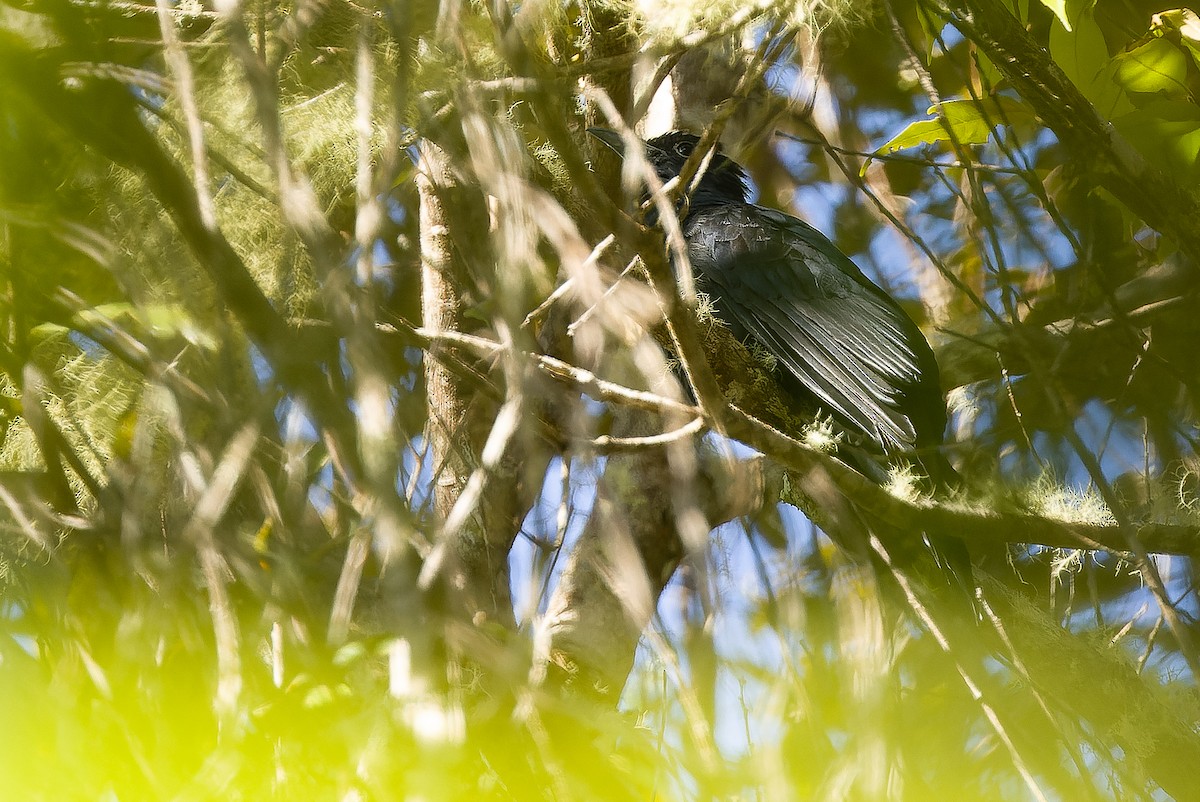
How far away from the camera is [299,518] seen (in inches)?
57.0

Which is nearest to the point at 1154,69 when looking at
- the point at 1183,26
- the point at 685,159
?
the point at 1183,26

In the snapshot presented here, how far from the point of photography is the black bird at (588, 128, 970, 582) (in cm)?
284

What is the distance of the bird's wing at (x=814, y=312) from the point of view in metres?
2.88

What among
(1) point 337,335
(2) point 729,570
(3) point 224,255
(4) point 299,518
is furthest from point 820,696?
(3) point 224,255

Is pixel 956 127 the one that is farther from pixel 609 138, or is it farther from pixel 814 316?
pixel 609 138

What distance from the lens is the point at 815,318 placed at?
10.5ft

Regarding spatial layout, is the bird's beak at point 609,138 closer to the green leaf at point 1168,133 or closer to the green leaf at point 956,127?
the green leaf at point 956,127

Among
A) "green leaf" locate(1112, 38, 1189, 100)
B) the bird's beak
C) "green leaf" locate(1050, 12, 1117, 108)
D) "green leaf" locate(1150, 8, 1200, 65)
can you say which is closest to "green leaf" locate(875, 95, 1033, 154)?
"green leaf" locate(1050, 12, 1117, 108)

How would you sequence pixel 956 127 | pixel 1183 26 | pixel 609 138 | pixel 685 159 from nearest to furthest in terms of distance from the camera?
pixel 1183 26 → pixel 956 127 → pixel 609 138 → pixel 685 159

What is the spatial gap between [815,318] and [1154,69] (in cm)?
121

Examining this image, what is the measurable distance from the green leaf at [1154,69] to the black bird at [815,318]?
971 millimetres

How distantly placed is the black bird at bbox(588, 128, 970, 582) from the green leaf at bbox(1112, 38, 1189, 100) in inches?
38.2

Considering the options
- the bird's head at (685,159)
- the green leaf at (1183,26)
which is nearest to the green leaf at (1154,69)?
the green leaf at (1183,26)

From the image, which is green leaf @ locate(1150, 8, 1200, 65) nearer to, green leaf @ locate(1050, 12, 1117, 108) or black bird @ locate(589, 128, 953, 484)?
green leaf @ locate(1050, 12, 1117, 108)
